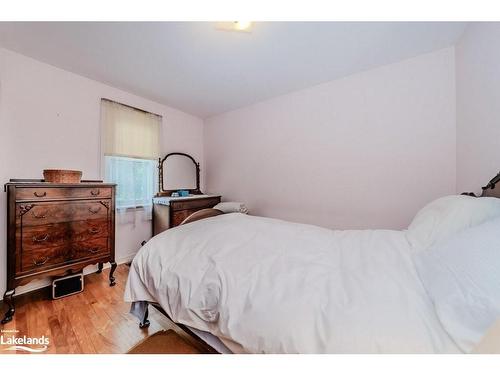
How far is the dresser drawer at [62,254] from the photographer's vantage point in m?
1.54

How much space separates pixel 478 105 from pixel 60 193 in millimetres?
3411

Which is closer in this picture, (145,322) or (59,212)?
(145,322)

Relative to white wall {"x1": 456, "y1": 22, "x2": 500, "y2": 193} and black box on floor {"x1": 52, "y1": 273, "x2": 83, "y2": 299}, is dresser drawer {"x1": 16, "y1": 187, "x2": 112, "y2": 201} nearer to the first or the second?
black box on floor {"x1": 52, "y1": 273, "x2": 83, "y2": 299}

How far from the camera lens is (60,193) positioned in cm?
169

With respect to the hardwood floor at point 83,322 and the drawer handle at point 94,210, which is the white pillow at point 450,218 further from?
the drawer handle at point 94,210

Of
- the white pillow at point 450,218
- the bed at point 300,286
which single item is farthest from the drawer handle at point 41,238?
the white pillow at point 450,218

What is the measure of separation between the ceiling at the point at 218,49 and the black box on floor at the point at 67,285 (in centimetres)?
211

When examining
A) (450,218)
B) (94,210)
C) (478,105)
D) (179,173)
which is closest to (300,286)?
(450,218)

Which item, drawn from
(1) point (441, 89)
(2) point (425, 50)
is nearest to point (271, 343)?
(1) point (441, 89)

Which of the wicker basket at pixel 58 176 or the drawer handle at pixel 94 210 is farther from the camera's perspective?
the drawer handle at pixel 94 210

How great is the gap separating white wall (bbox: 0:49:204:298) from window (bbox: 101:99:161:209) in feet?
0.35

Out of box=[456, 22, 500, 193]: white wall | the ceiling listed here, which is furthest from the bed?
the ceiling

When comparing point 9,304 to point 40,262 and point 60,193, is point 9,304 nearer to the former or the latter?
point 40,262
